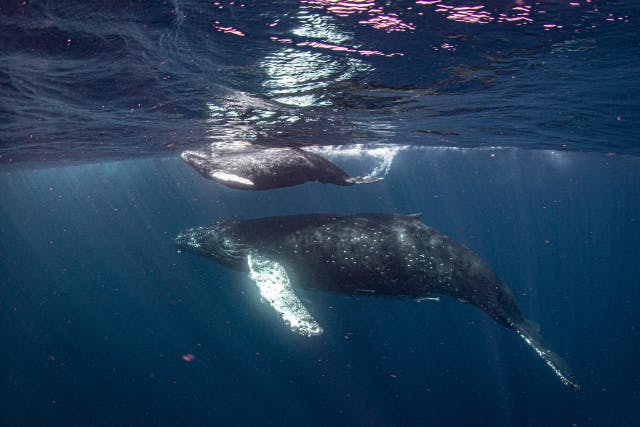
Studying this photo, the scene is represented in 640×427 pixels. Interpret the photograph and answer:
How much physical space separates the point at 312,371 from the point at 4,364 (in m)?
29.3

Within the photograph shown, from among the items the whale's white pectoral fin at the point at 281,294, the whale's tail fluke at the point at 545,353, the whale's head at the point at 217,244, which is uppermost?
the whale's white pectoral fin at the point at 281,294

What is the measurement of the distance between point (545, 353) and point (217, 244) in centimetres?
809

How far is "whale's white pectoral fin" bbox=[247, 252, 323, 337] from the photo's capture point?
22.3ft

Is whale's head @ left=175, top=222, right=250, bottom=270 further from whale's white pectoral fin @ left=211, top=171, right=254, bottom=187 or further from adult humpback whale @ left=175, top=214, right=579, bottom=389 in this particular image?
whale's white pectoral fin @ left=211, top=171, right=254, bottom=187

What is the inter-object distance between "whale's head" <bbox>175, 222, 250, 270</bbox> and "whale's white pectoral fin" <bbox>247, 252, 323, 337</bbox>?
40.3 inches

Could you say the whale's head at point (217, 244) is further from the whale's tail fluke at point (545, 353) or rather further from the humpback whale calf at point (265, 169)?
the whale's tail fluke at point (545, 353)

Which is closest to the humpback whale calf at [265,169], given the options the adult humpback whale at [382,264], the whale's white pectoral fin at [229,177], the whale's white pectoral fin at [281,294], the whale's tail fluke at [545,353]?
the whale's white pectoral fin at [229,177]

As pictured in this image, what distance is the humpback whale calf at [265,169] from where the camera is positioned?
8.41m

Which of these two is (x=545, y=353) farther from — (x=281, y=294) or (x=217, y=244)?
(x=217, y=244)

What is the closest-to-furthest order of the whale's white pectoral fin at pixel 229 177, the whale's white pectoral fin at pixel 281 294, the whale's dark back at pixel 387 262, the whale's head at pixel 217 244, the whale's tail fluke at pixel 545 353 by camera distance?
1. the whale's white pectoral fin at pixel 281 294
2. the whale's tail fluke at pixel 545 353
3. the whale's white pectoral fin at pixel 229 177
4. the whale's dark back at pixel 387 262
5. the whale's head at pixel 217 244

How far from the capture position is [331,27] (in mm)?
6152

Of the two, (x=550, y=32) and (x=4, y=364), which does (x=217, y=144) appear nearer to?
(x=550, y=32)

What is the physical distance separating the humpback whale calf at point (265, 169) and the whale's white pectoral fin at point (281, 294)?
71.2 inches

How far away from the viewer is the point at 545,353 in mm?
8133
